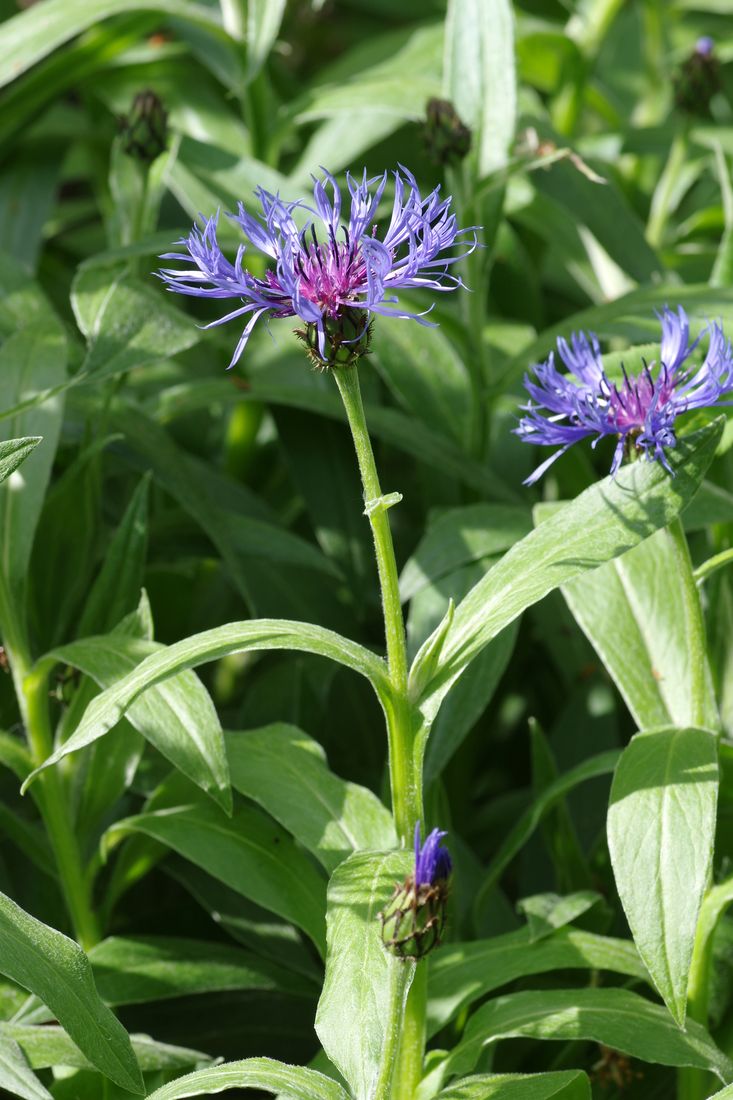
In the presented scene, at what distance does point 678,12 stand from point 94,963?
1.81m

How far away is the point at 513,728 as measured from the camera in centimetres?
159

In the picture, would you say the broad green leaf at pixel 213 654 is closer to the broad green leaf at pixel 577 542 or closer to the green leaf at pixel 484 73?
the broad green leaf at pixel 577 542

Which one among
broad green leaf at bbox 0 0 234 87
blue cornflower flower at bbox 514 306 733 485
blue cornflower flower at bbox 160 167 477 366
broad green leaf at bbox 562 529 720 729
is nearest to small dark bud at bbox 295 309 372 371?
blue cornflower flower at bbox 160 167 477 366

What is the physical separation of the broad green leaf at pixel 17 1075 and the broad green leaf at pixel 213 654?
0.64 feet

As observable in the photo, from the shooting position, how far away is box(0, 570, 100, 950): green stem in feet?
3.48

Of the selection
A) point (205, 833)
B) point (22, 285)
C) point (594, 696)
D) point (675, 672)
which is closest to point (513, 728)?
point (594, 696)

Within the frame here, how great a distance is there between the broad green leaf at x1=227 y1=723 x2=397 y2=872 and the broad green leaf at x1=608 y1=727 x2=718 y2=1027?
6.5 inches

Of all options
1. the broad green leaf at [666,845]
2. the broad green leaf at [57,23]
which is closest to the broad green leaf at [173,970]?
the broad green leaf at [666,845]

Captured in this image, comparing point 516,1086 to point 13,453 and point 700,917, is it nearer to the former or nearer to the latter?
point 700,917

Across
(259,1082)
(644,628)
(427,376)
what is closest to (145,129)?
(427,376)

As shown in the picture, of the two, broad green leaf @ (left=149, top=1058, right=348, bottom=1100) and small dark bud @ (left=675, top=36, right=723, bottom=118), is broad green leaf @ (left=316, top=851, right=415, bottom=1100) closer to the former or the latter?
broad green leaf @ (left=149, top=1058, right=348, bottom=1100)

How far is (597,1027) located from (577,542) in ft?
1.10

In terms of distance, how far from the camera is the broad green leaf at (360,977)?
0.76m

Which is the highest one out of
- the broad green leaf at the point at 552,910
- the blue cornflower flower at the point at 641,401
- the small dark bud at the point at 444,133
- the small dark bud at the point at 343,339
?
the small dark bud at the point at 444,133
